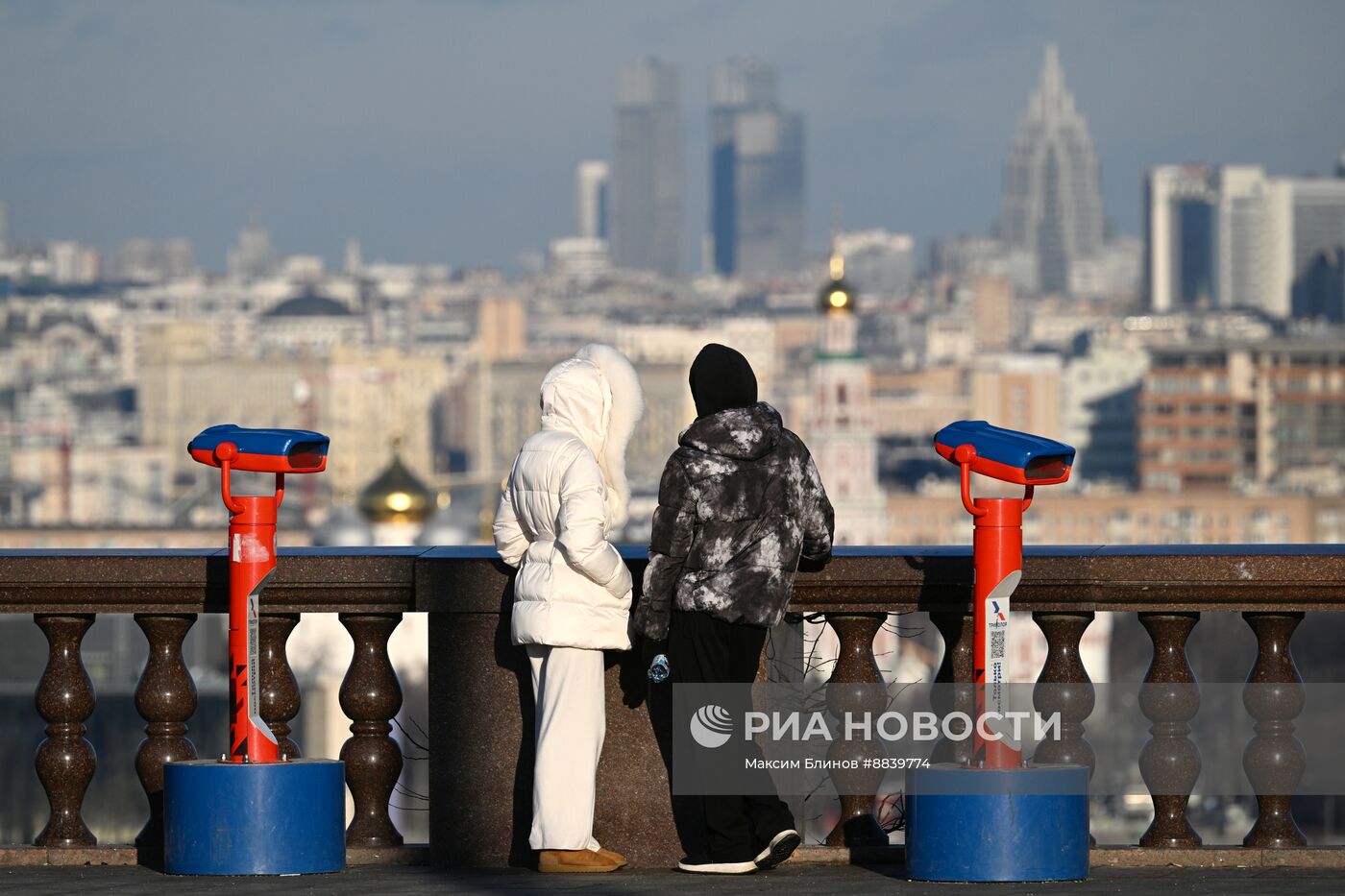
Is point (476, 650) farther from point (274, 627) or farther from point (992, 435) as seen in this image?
point (992, 435)

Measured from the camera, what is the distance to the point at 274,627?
24.4 feet

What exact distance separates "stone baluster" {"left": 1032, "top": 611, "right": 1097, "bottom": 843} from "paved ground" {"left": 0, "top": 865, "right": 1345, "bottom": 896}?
282 millimetres

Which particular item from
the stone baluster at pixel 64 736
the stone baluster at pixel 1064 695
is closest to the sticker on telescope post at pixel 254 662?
the stone baluster at pixel 64 736

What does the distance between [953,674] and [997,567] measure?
0.48 metres

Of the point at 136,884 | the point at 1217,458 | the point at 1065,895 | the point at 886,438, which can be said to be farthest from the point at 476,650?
the point at 886,438

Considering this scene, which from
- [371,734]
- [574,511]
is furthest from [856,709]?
[371,734]

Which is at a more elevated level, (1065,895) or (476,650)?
(476,650)

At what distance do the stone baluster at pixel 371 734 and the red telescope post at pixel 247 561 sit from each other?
26 cm

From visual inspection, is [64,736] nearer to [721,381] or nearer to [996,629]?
[721,381]

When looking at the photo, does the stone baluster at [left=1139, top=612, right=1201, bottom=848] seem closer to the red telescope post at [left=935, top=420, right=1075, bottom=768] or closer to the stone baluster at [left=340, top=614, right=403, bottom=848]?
the red telescope post at [left=935, top=420, right=1075, bottom=768]

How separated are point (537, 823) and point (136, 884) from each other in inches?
36.6

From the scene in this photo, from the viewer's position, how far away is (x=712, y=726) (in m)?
7.22

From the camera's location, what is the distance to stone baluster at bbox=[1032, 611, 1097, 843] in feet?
23.3

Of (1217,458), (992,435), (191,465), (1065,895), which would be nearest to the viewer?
(1065,895)
